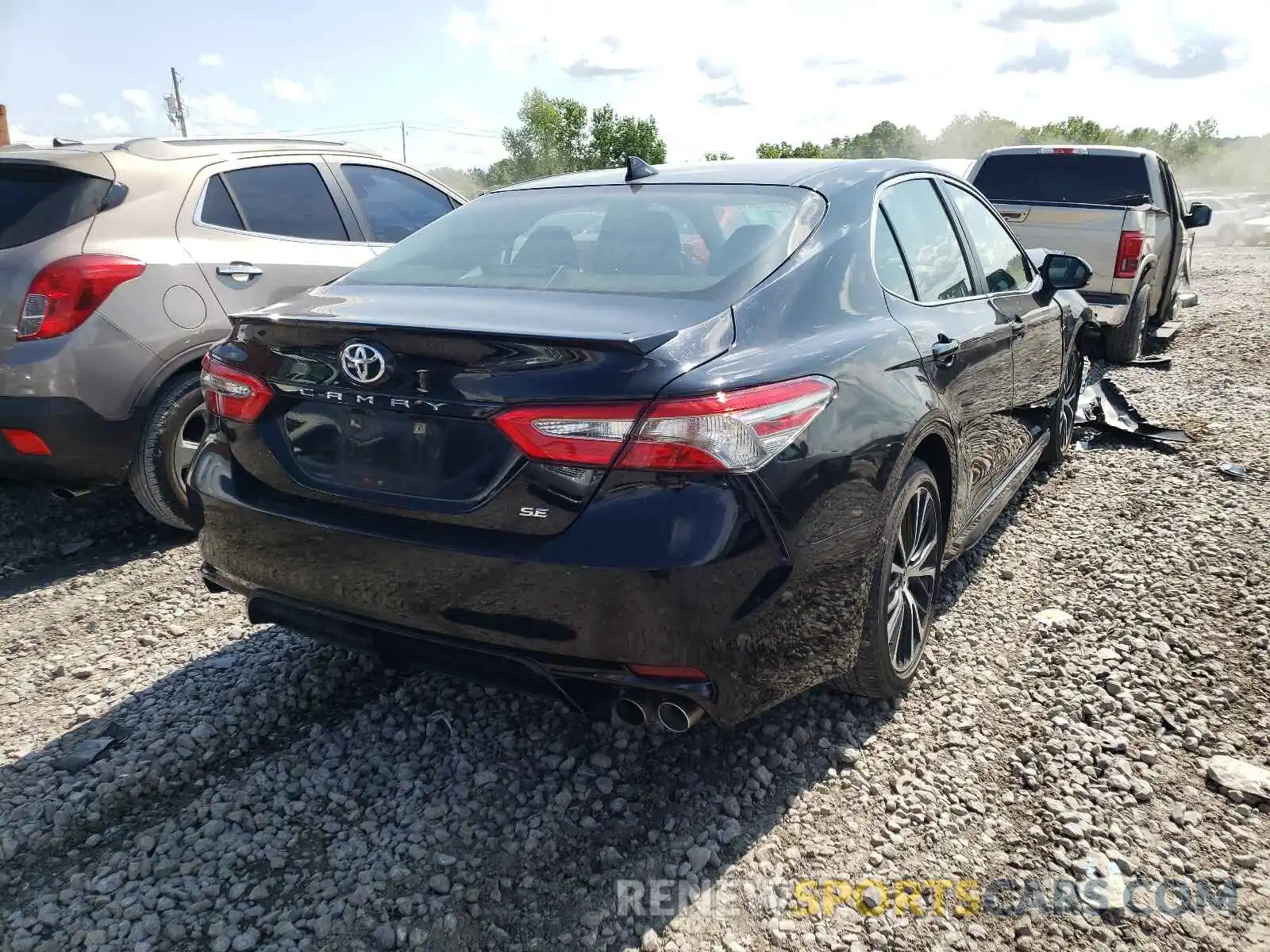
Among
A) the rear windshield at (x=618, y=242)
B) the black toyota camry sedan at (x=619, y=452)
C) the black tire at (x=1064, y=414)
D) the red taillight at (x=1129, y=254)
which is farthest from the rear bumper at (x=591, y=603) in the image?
the red taillight at (x=1129, y=254)

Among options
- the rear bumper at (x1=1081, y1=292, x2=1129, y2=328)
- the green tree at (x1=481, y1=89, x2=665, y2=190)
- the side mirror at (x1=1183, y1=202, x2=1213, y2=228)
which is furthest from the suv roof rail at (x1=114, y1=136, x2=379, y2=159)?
the green tree at (x1=481, y1=89, x2=665, y2=190)

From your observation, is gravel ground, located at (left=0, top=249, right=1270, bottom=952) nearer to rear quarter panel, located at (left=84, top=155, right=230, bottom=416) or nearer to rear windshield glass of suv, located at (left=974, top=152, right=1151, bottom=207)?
rear quarter panel, located at (left=84, top=155, right=230, bottom=416)

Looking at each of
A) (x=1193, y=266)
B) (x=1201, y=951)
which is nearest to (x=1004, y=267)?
(x=1201, y=951)

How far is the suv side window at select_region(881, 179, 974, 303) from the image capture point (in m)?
3.27

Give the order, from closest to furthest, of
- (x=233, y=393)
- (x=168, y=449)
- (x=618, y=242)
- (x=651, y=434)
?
(x=651, y=434), (x=233, y=393), (x=618, y=242), (x=168, y=449)

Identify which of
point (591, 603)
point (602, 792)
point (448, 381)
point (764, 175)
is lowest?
point (602, 792)

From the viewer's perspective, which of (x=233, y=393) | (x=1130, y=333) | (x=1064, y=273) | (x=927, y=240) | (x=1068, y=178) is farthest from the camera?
(x=1068, y=178)

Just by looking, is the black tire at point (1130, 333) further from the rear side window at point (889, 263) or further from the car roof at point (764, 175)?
the rear side window at point (889, 263)

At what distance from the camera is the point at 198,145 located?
490cm

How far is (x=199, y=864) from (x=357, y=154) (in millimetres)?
4427

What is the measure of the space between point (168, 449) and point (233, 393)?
196 centimetres

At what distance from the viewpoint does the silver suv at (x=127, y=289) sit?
156 inches

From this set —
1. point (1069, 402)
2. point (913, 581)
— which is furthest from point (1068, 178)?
point (913, 581)

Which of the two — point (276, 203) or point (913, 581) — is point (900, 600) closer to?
point (913, 581)
